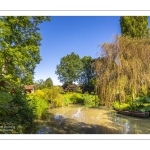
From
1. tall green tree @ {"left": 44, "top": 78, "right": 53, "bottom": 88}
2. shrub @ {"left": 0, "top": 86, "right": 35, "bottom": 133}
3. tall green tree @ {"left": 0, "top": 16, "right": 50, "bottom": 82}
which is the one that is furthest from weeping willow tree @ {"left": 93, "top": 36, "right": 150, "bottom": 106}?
shrub @ {"left": 0, "top": 86, "right": 35, "bottom": 133}

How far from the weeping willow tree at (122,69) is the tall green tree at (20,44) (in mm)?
2386

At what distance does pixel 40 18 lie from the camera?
14.0 feet

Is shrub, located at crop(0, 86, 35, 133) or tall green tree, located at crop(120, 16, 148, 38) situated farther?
tall green tree, located at crop(120, 16, 148, 38)

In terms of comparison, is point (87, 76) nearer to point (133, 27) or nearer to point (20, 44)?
point (20, 44)

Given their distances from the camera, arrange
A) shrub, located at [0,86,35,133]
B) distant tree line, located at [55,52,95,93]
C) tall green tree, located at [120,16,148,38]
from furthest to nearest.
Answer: tall green tree, located at [120,16,148,38], distant tree line, located at [55,52,95,93], shrub, located at [0,86,35,133]

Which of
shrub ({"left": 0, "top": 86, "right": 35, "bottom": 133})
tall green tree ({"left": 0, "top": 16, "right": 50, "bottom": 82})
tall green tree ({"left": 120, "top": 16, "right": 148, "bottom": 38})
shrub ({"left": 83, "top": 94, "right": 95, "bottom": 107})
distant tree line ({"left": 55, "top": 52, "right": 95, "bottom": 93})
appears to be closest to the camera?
shrub ({"left": 0, "top": 86, "right": 35, "bottom": 133})

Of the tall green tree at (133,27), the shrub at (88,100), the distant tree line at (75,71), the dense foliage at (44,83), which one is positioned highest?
the tall green tree at (133,27)

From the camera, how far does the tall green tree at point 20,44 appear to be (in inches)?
154

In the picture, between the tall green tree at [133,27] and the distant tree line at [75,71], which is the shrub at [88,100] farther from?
the tall green tree at [133,27]

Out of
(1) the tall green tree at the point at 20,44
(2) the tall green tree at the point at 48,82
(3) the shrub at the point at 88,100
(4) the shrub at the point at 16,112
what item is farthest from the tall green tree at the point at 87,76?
(4) the shrub at the point at 16,112

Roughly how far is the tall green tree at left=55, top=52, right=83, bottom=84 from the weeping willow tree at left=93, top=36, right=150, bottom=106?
120cm

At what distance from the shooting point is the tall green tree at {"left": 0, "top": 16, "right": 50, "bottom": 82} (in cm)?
391

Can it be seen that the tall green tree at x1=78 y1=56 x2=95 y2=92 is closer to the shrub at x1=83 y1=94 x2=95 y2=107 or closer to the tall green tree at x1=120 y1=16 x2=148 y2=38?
the shrub at x1=83 y1=94 x2=95 y2=107
